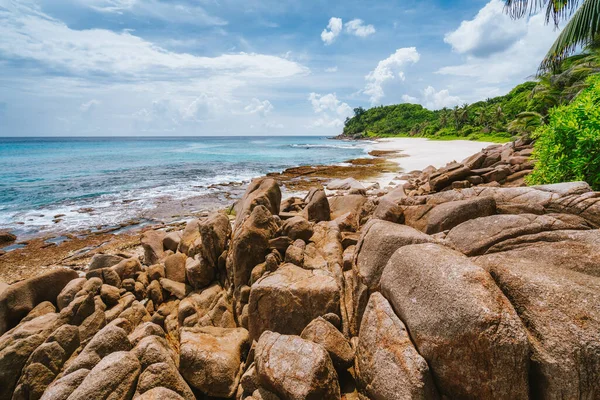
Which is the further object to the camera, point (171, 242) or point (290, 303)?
point (171, 242)

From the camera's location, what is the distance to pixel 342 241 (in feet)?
33.1

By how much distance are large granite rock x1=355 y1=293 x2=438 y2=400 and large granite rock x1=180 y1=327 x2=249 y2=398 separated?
2.84m

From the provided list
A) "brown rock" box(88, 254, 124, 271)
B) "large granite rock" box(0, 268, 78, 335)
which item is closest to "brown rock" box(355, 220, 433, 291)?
"brown rock" box(88, 254, 124, 271)

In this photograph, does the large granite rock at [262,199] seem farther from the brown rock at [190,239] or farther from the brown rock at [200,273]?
the brown rock at [190,239]

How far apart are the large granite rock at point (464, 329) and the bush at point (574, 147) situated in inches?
257

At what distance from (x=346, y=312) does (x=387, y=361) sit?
2.23m

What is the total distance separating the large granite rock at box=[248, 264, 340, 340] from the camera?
6.90m

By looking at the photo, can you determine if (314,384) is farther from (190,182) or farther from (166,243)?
(190,182)

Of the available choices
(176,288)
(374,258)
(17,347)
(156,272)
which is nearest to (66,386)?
(17,347)

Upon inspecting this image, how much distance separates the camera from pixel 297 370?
5.11 m

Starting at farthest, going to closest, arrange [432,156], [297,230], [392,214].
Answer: [432,156] < [297,230] < [392,214]

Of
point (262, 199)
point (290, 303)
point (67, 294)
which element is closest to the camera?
point (290, 303)

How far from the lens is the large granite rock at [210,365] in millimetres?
6395

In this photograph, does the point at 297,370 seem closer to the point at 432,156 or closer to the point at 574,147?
the point at 574,147
